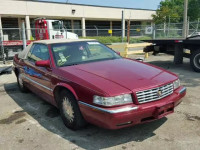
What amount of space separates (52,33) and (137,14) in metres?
25.7

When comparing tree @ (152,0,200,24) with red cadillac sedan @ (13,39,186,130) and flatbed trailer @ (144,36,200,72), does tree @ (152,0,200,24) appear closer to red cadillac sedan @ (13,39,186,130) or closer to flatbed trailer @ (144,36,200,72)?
flatbed trailer @ (144,36,200,72)

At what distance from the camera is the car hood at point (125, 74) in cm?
319

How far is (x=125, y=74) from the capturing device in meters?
3.51

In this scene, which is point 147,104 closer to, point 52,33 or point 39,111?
point 39,111

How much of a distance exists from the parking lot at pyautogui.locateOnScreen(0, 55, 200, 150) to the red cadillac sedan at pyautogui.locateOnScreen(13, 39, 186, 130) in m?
0.29

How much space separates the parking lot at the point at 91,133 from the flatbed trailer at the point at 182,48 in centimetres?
357

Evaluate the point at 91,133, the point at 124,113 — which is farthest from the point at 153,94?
the point at 91,133

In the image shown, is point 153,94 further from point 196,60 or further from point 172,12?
point 172,12

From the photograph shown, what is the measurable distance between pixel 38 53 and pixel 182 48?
618 cm

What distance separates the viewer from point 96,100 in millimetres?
3012

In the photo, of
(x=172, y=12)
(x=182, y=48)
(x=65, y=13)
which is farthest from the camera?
(x=172, y=12)

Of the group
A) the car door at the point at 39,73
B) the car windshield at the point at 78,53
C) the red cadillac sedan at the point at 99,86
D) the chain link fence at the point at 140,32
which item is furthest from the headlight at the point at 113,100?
the chain link fence at the point at 140,32

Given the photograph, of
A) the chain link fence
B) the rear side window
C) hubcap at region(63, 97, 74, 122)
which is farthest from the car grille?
the chain link fence

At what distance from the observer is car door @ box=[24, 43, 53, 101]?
165 inches
